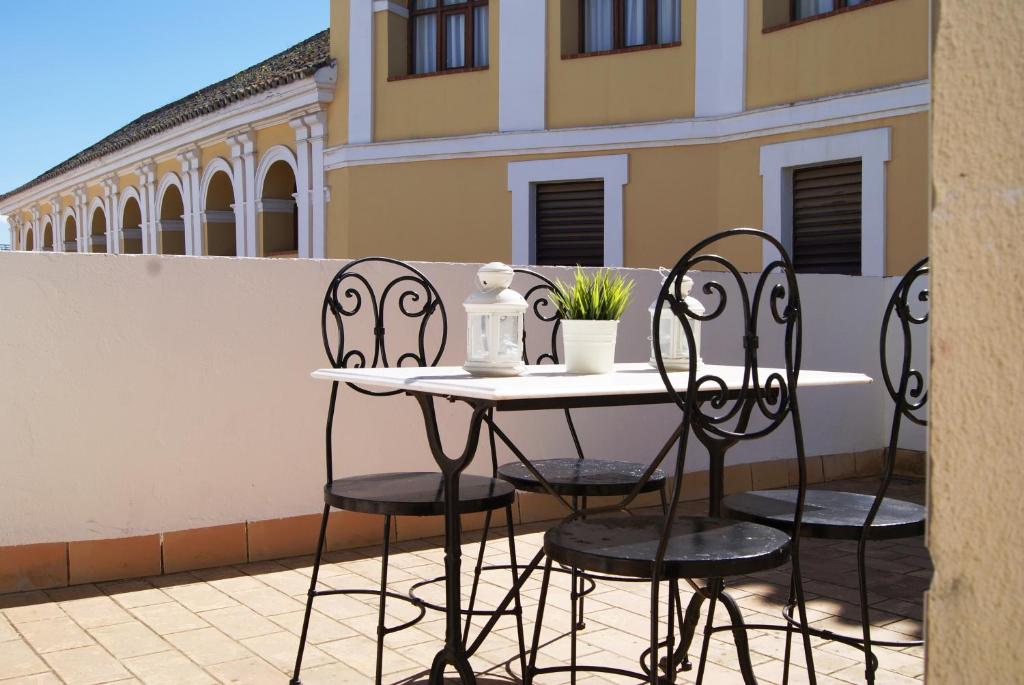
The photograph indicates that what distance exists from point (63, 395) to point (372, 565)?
4.71 feet

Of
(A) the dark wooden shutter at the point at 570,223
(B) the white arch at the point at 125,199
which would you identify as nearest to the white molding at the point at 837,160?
(A) the dark wooden shutter at the point at 570,223

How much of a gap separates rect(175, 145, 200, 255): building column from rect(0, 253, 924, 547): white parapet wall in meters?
13.4

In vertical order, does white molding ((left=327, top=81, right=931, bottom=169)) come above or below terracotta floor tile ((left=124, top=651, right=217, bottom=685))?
above

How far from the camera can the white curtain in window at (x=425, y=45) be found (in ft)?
42.5

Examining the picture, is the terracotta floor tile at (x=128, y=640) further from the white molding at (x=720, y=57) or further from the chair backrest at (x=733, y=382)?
the white molding at (x=720, y=57)

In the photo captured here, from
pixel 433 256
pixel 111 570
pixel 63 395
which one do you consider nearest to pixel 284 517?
pixel 111 570

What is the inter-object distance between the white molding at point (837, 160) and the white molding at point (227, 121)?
6.16 metres

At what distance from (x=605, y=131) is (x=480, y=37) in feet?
7.65

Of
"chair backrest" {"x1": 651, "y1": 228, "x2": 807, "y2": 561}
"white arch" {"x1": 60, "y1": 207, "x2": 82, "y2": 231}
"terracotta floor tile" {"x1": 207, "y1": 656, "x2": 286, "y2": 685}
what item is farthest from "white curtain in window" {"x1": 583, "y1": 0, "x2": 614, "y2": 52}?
"white arch" {"x1": 60, "y1": 207, "x2": 82, "y2": 231}

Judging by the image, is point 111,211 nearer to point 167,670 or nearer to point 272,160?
point 272,160

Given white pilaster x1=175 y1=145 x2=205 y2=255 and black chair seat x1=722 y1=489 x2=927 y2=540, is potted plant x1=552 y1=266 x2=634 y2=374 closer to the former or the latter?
black chair seat x1=722 y1=489 x2=927 y2=540

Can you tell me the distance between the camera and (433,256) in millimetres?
12547

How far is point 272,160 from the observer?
49.5 feet

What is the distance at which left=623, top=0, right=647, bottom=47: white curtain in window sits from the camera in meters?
11.5
